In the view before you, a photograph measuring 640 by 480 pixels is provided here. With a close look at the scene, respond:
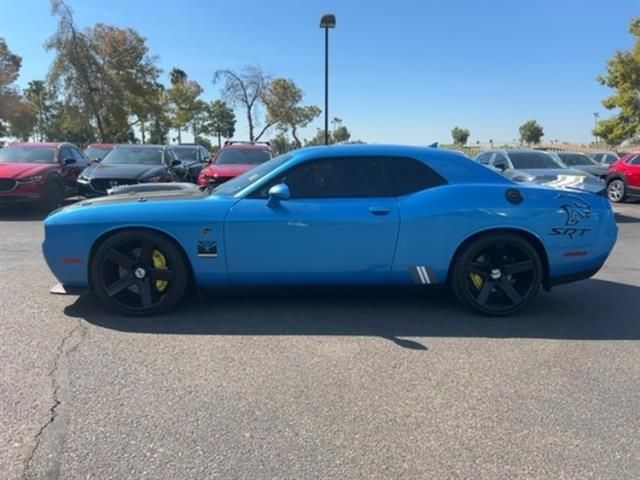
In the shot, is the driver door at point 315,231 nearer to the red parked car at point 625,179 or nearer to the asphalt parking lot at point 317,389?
the asphalt parking lot at point 317,389

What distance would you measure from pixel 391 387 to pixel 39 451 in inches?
76.1

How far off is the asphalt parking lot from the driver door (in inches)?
15.5

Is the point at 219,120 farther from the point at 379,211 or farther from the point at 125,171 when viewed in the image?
the point at 379,211

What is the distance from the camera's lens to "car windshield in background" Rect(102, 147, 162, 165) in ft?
38.3

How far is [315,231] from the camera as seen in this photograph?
4289 millimetres

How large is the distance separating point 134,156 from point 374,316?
30.3ft

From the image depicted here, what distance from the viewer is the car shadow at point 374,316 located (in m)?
4.12

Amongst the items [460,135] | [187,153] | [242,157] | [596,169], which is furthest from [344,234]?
[460,135]

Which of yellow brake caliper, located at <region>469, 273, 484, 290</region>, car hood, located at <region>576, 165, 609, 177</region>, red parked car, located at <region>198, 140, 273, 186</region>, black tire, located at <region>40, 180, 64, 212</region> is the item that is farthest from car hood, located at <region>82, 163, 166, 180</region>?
car hood, located at <region>576, 165, 609, 177</region>

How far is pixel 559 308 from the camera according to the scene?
487 cm

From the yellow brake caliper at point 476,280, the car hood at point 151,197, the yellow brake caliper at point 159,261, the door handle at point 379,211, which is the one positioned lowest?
the yellow brake caliper at point 476,280

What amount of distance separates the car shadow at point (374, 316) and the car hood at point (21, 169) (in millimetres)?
6909

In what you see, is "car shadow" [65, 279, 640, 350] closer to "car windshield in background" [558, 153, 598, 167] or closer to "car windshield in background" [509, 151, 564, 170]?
"car windshield in background" [509, 151, 564, 170]

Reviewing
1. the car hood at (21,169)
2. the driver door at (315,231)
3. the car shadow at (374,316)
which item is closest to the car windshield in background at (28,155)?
the car hood at (21,169)
